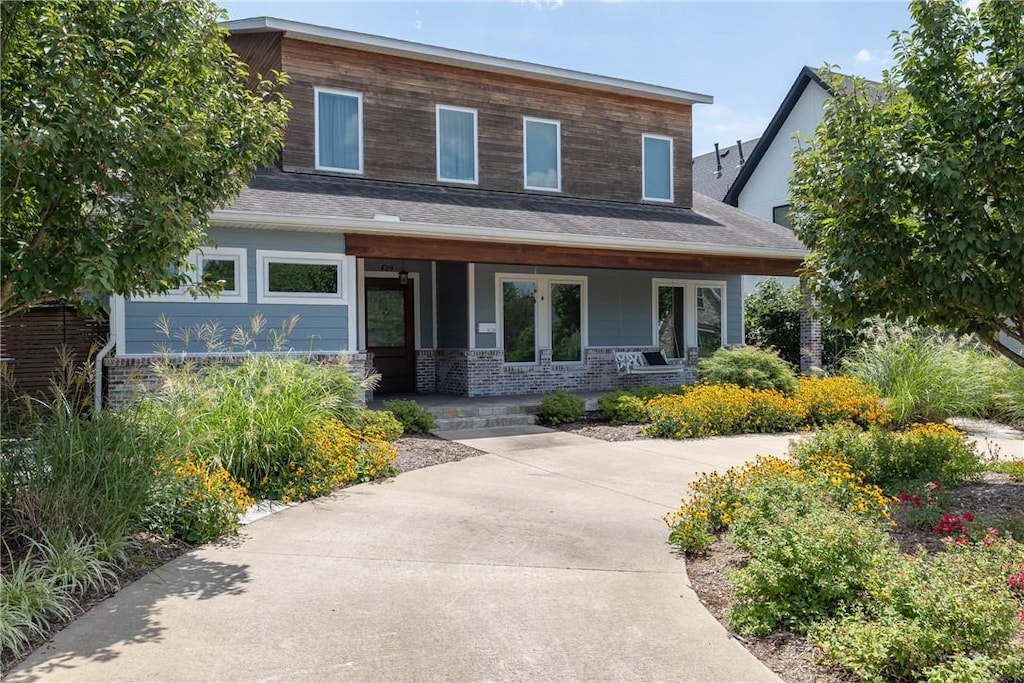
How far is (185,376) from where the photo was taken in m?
6.98

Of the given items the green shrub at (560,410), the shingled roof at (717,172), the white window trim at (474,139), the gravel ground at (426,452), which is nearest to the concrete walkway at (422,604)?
the gravel ground at (426,452)

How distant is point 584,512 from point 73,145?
4766 mm

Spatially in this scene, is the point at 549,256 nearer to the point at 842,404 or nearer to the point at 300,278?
the point at 300,278

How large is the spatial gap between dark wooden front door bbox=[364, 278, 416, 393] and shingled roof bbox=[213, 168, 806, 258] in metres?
2.25

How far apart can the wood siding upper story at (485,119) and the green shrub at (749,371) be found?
4.58 meters

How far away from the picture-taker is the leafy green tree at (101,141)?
462 cm

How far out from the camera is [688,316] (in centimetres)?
1689

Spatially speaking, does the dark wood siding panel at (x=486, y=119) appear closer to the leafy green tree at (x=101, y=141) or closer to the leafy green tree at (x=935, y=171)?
the leafy green tree at (x=101, y=141)

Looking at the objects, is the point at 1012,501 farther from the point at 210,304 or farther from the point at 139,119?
the point at 210,304

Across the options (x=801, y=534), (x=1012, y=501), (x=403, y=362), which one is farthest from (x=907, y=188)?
(x=403, y=362)

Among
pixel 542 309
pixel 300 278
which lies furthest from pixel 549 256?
pixel 300 278

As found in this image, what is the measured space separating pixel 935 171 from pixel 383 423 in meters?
6.53

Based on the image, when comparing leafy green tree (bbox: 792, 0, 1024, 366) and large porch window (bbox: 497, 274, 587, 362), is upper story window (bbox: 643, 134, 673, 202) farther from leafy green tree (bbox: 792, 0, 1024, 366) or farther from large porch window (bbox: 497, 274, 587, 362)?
leafy green tree (bbox: 792, 0, 1024, 366)

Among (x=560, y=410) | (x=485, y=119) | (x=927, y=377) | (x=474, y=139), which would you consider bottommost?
(x=560, y=410)
